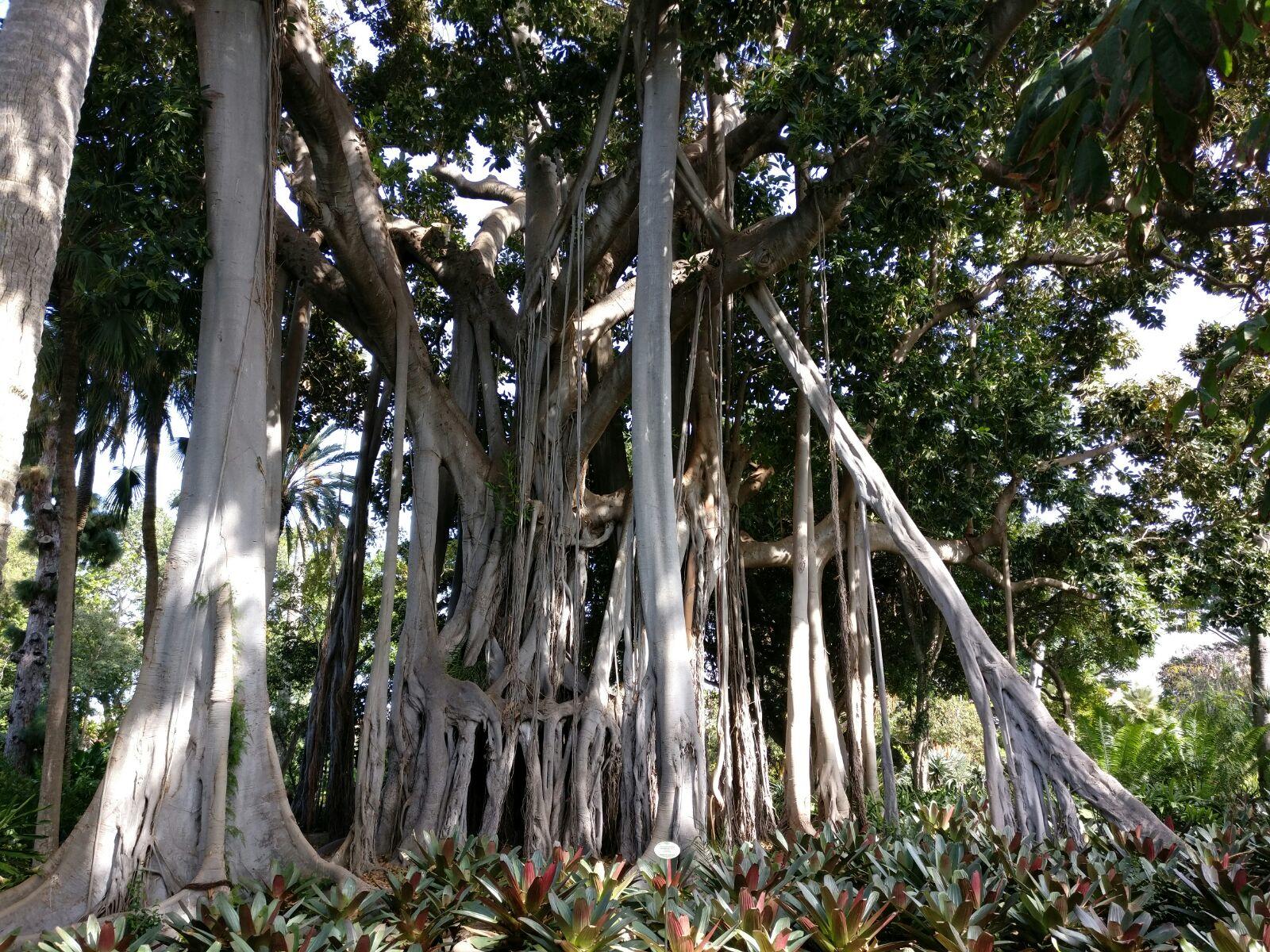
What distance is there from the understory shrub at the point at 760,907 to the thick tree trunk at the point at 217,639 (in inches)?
25.0

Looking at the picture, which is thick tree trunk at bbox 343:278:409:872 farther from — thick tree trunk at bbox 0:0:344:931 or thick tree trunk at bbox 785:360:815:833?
thick tree trunk at bbox 785:360:815:833

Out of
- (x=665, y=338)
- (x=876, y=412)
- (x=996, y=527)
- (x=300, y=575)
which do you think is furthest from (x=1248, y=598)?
(x=300, y=575)

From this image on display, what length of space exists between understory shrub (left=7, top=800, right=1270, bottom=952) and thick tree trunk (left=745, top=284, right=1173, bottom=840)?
2.01ft

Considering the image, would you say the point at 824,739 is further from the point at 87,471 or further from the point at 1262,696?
the point at 87,471

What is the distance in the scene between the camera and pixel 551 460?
23.5 ft

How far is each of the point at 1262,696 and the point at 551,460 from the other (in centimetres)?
732

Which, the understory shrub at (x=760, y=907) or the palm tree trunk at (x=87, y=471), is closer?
the understory shrub at (x=760, y=907)

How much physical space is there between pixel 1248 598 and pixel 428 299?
28.3 ft

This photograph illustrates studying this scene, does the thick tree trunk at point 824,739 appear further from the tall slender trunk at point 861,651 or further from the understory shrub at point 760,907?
the understory shrub at point 760,907

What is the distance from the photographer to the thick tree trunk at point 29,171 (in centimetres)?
279

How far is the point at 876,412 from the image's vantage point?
319 inches

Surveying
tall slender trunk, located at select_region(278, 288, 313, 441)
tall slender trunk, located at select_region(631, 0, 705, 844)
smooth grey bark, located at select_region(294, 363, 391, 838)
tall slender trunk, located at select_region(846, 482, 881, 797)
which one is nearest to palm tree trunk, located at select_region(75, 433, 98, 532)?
tall slender trunk, located at select_region(278, 288, 313, 441)

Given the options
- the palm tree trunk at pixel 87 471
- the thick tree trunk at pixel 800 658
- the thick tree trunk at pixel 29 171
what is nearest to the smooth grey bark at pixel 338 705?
the palm tree trunk at pixel 87 471

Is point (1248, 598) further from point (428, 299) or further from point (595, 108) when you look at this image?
point (428, 299)
